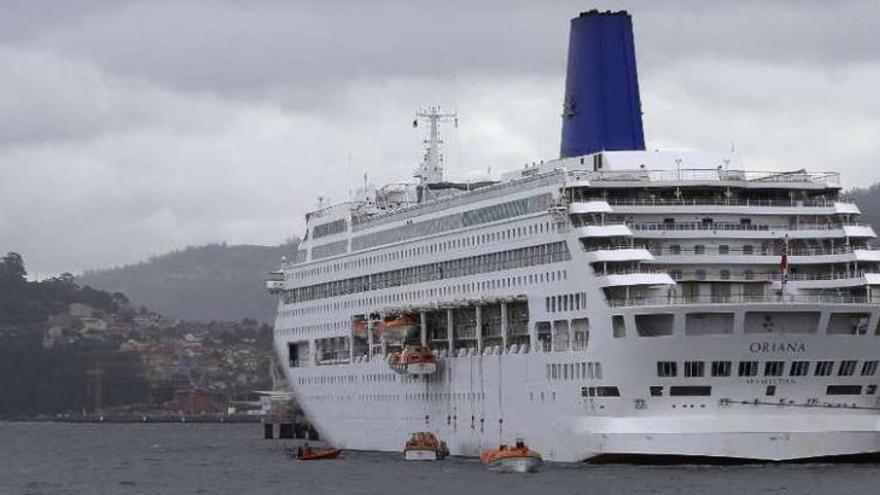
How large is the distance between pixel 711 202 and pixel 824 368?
297 inches

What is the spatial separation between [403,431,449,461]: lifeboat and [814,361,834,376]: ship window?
18.1 m

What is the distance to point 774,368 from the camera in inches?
2781

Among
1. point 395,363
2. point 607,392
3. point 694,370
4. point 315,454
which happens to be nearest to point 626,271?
point 607,392

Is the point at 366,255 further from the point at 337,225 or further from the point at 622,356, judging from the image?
the point at 622,356

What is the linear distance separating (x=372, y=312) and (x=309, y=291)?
9290mm

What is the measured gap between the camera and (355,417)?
93.0m

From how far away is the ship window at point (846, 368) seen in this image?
71.7 metres

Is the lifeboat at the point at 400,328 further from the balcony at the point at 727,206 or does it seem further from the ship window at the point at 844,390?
the ship window at the point at 844,390

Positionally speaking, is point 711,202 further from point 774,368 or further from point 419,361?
point 419,361

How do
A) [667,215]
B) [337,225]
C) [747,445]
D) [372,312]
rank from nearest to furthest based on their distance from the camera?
[747,445] → [667,215] → [372,312] → [337,225]

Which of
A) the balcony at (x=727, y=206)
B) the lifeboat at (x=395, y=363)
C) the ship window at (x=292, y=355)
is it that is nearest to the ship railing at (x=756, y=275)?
the balcony at (x=727, y=206)

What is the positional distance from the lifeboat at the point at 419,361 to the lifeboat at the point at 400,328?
6.00 feet

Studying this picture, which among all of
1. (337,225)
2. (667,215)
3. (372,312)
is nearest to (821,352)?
(667,215)

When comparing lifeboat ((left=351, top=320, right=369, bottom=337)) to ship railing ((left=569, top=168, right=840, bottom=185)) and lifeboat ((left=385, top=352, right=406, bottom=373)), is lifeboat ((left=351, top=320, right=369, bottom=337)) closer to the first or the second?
lifeboat ((left=385, top=352, right=406, bottom=373))
